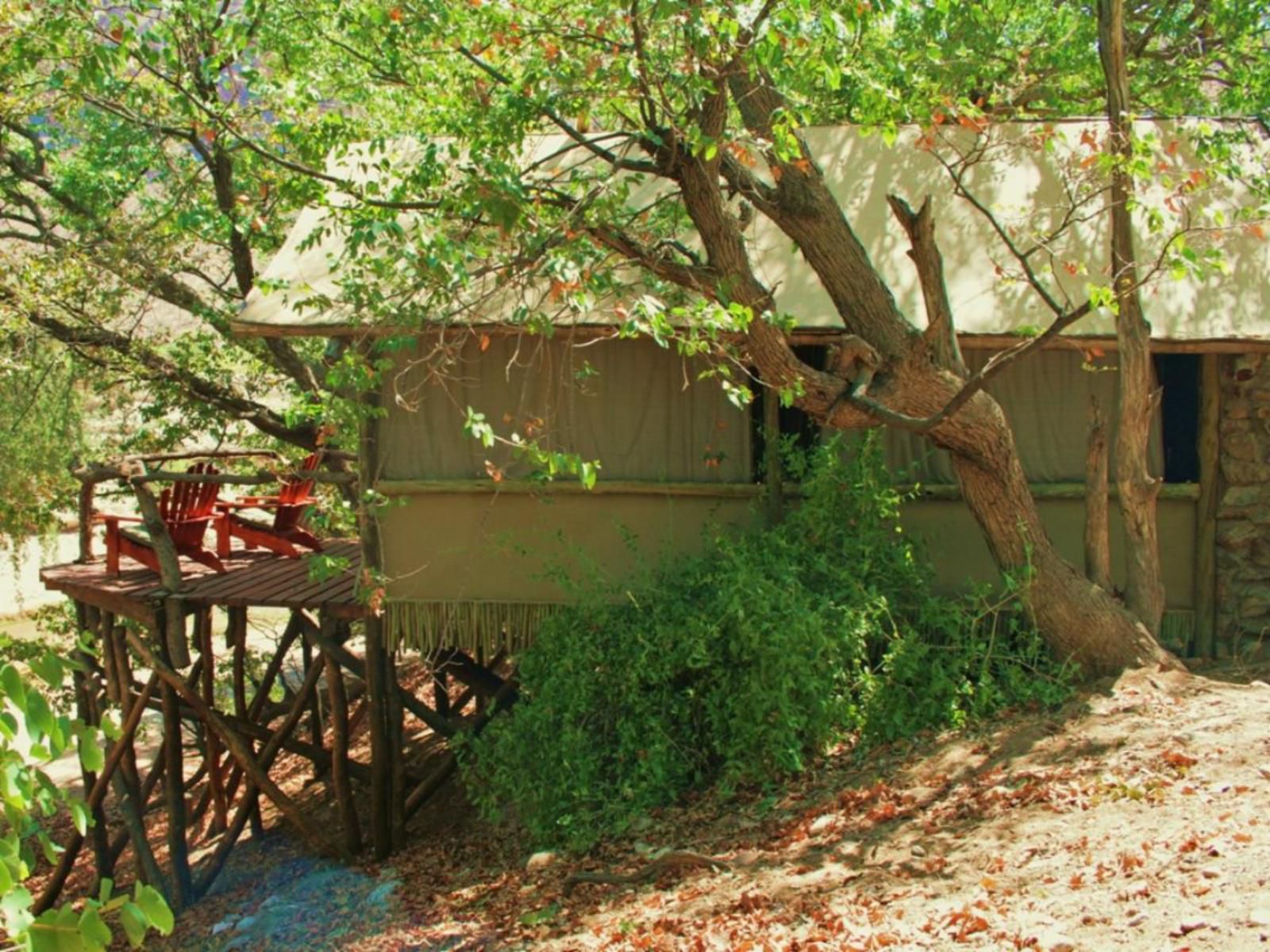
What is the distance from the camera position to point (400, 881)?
29.7ft

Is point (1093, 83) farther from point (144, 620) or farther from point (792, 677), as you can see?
point (144, 620)

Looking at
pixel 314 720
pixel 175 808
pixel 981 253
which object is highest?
pixel 981 253

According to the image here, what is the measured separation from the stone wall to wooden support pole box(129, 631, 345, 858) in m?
6.65

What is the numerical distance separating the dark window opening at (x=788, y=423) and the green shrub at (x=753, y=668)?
55 cm

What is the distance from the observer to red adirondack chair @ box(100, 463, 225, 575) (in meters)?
9.88

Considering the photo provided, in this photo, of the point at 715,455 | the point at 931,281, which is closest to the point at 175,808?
the point at 715,455

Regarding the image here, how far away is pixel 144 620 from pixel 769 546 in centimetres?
481

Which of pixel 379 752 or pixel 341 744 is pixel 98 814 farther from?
pixel 379 752

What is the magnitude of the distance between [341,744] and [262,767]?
78 cm

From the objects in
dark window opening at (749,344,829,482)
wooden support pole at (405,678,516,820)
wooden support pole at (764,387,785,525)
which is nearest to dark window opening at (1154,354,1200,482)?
dark window opening at (749,344,829,482)

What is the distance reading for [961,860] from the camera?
5.97 metres

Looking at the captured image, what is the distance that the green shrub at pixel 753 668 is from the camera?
24.8 ft

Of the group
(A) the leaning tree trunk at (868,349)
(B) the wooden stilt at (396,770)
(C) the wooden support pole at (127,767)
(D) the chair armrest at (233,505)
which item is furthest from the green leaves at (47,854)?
(C) the wooden support pole at (127,767)

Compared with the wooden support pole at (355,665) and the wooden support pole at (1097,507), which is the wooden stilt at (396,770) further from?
the wooden support pole at (1097,507)
